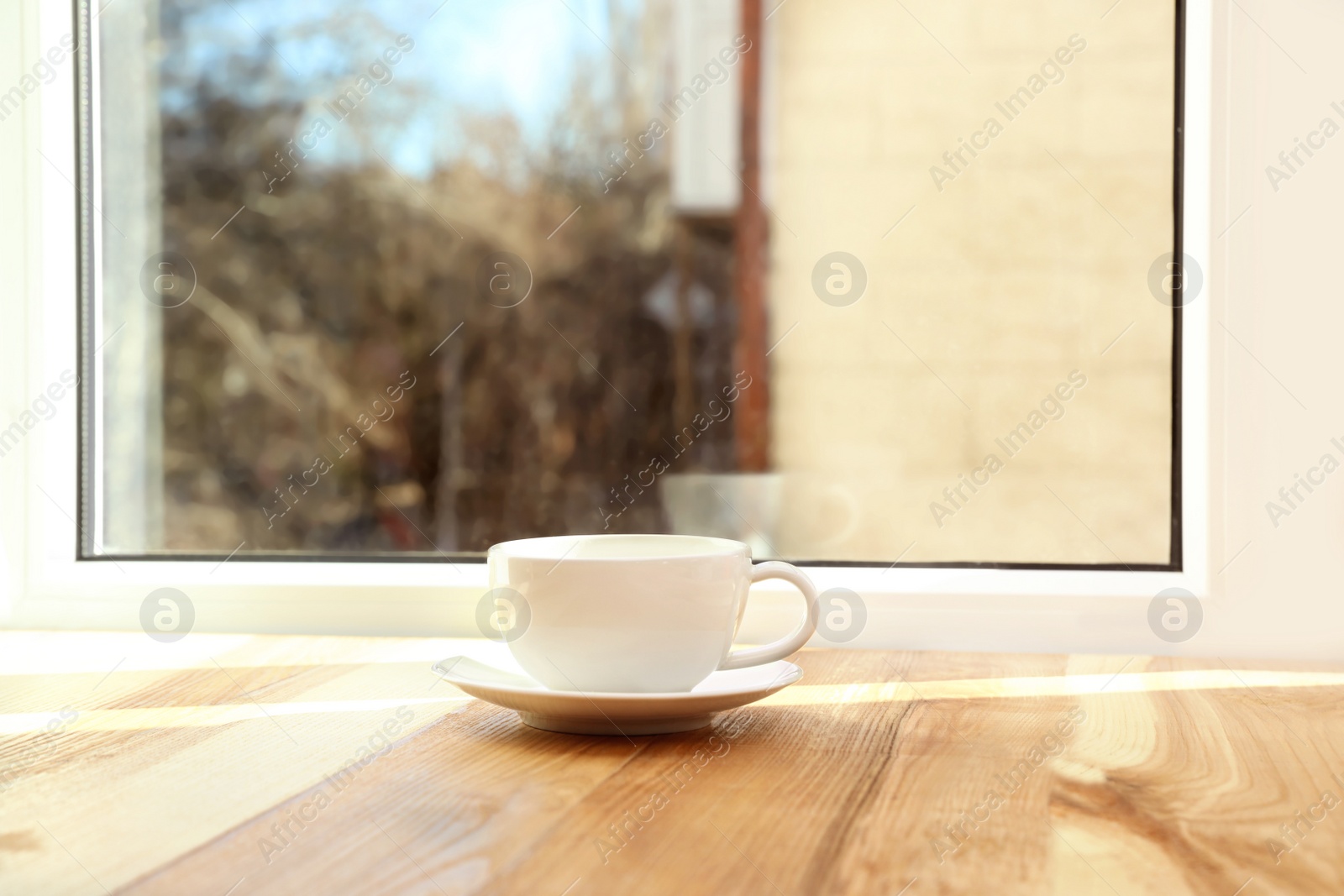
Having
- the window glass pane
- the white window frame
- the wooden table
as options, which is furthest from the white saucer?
the window glass pane

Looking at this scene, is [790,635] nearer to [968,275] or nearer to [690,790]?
[690,790]

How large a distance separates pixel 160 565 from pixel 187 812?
645 mm

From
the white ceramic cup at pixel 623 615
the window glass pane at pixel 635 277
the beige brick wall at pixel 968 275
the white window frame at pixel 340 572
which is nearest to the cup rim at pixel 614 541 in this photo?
the white ceramic cup at pixel 623 615

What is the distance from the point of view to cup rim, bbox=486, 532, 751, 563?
0.54 meters

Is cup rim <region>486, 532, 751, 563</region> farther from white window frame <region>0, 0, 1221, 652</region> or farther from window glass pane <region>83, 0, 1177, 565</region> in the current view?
window glass pane <region>83, 0, 1177, 565</region>

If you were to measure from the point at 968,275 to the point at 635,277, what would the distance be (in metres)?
0.51

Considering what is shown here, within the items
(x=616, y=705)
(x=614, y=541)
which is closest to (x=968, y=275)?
(x=614, y=541)

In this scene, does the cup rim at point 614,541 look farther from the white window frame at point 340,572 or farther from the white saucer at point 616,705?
the white window frame at point 340,572

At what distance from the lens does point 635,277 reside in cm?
151

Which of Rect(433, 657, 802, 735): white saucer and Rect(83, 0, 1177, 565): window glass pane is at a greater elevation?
Rect(83, 0, 1177, 565): window glass pane

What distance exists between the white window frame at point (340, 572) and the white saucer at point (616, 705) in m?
0.32

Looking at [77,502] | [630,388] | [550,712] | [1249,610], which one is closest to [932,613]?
[1249,610]

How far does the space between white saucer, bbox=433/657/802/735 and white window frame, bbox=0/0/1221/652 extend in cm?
32

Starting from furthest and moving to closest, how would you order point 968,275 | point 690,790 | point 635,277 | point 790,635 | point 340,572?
point 635,277, point 968,275, point 340,572, point 790,635, point 690,790
